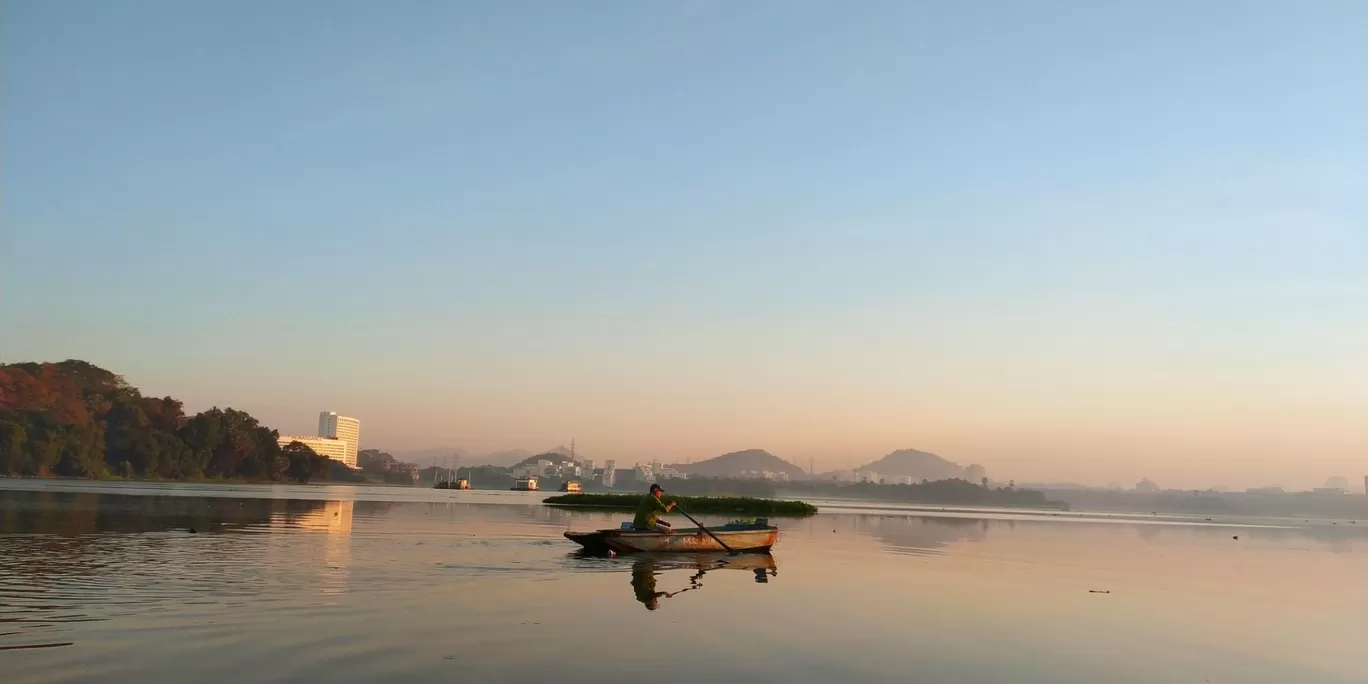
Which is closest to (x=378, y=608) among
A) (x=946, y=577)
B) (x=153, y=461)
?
(x=946, y=577)

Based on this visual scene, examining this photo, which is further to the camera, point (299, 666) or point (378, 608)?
point (378, 608)

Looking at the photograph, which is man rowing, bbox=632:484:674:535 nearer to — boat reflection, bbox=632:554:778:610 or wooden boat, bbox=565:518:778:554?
wooden boat, bbox=565:518:778:554

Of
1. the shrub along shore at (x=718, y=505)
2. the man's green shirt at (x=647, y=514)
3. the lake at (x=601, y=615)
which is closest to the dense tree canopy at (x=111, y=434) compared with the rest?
the shrub along shore at (x=718, y=505)

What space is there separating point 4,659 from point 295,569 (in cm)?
1037

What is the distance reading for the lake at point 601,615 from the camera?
→ 12.5 metres

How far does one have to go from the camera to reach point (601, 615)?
17250 millimetres

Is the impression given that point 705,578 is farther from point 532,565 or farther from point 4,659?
point 4,659

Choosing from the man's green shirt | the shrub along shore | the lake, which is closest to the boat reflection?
the lake

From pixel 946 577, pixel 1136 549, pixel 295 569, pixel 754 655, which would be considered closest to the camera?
pixel 754 655

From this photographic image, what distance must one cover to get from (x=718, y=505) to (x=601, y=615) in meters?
61.8

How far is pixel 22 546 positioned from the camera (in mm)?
23719

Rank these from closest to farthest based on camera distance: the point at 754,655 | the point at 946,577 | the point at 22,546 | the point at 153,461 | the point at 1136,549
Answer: the point at 754,655, the point at 22,546, the point at 946,577, the point at 1136,549, the point at 153,461

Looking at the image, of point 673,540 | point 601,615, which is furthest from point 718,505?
point 601,615

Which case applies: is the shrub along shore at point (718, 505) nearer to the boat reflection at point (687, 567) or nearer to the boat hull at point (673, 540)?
the boat hull at point (673, 540)
